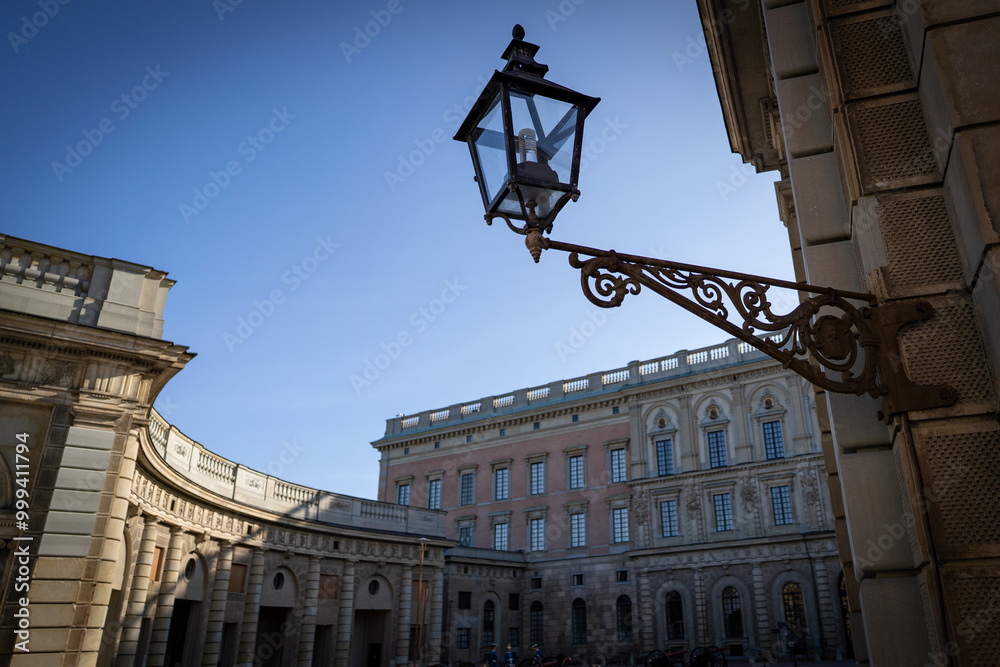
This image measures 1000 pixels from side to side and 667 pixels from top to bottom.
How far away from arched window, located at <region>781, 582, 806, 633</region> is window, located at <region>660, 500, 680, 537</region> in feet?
21.1

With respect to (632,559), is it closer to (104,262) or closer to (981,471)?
(104,262)

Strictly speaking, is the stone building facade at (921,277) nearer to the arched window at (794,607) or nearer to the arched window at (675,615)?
the arched window at (794,607)

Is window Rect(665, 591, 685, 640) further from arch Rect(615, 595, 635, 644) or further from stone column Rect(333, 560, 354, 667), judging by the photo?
stone column Rect(333, 560, 354, 667)

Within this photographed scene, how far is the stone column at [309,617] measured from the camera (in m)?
23.2

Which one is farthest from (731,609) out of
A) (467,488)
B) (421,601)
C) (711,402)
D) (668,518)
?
(467,488)

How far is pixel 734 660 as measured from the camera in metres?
34.4

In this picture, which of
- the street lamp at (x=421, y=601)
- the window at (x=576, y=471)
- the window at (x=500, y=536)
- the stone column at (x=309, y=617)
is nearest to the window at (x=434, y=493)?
the window at (x=500, y=536)

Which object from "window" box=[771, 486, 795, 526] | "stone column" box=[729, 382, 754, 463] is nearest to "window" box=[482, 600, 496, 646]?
"stone column" box=[729, 382, 754, 463]

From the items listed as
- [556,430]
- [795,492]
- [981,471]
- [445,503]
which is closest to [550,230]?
[981,471]

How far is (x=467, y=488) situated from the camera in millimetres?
49094

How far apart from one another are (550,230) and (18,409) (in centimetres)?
1159

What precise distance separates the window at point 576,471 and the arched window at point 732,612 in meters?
10.8

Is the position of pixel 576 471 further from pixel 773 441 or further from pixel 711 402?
pixel 773 441

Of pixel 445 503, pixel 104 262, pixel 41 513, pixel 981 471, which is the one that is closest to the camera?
pixel 981 471
